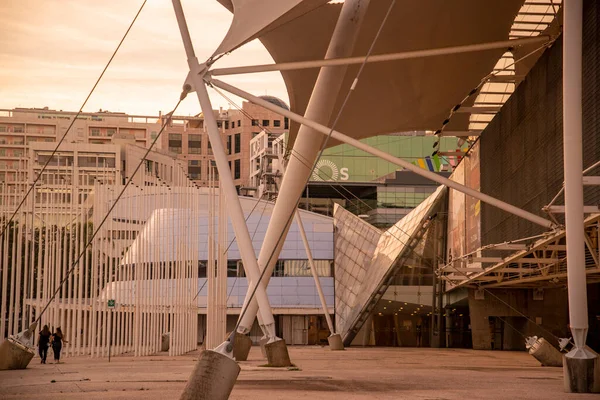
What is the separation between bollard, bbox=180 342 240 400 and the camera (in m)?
14.6

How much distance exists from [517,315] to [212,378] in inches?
1674

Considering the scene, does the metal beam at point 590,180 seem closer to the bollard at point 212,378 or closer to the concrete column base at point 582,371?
the concrete column base at point 582,371

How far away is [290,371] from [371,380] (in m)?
4.12

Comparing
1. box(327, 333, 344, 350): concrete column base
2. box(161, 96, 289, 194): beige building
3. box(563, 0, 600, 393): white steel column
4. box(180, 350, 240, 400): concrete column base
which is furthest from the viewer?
box(161, 96, 289, 194): beige building

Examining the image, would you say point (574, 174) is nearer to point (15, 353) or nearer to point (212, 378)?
point (212, 378)

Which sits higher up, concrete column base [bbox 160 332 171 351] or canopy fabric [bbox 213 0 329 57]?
canopy fabric [bbox 213 0 329 57]

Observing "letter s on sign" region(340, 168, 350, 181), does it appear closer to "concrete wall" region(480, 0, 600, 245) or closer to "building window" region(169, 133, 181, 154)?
"building window" region(169, 133, 181, 154)

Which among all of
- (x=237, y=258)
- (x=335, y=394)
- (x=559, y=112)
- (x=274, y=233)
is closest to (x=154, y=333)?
(x=274, y=233)

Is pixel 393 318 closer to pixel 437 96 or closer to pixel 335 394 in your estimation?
pixel 437 96

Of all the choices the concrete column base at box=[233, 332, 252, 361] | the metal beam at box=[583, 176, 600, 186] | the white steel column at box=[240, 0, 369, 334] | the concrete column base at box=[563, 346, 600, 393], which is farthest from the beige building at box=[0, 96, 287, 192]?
the concrete column base at box=[563, 346, 600, 393]

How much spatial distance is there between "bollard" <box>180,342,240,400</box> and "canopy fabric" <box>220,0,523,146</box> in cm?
1860

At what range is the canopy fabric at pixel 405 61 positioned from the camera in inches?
1335

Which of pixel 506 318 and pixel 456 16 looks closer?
pixel 456 16

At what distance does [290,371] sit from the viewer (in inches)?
1021
